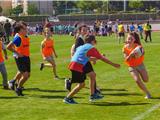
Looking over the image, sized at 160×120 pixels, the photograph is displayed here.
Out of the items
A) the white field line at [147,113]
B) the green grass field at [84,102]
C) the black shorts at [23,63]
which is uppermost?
the black shorts at [23,63]

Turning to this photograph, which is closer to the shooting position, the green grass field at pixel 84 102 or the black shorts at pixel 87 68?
the green grass field at pixel 84 102

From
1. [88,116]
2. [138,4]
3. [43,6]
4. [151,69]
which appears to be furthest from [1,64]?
[43,6]

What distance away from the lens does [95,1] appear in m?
127

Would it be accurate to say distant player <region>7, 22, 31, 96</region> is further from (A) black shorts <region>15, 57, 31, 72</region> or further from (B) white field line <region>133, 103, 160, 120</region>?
(B) white field line <region>133, 103, 160, 120</region>

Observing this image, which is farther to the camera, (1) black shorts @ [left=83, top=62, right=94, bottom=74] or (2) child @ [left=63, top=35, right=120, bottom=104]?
(1) black shorts @ [left=83, top=62, right=94, bottom=74]

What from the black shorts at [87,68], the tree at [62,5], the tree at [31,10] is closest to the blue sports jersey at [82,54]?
the black shorts at [87,68]

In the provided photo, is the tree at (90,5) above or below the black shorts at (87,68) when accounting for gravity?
above

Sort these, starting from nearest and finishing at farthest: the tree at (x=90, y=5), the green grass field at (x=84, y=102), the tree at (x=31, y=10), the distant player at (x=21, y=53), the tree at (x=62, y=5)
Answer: the green grass field at (x=84, y=102)
the distant player at (x=21, y=53)
the tree at (x=31, y=10)
the tree at (x=90, y=5)
the tree at (x=62, y=5)

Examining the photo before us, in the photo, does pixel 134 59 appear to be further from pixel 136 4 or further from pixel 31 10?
pixel 136 4

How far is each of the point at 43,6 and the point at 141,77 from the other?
129 metres

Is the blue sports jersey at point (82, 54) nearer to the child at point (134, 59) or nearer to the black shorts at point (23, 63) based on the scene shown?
the child at point (134, 59)

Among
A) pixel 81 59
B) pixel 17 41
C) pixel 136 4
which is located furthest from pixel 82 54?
pixel 136 4

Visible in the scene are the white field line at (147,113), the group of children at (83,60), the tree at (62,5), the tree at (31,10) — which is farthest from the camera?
the tree at (62,5)

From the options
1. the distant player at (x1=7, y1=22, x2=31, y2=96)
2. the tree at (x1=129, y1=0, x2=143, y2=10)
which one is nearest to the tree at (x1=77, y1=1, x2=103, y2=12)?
the tree at (x1=129, y1=0, x2=143, y2=10)
